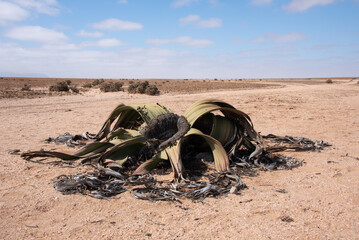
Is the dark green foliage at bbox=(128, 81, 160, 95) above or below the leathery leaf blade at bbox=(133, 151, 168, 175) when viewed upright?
above

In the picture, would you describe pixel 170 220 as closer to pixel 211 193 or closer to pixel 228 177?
pixel 211 193

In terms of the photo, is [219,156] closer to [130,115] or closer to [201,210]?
[201,210]

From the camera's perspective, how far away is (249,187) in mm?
2590

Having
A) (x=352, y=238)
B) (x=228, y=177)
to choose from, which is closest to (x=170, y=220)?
(x=228, y=177)

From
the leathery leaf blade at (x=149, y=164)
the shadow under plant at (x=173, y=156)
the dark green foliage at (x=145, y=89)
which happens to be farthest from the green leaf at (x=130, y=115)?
the dark green foliage at (x=145, y=89)

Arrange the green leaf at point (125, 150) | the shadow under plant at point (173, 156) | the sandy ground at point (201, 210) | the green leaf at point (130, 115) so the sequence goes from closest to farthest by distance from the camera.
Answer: the sandy ground at point (201, 210) < the shadow under plant at point (173, 156) < the green leaf at point (125, 150) < the green leaf at point (130, 115)

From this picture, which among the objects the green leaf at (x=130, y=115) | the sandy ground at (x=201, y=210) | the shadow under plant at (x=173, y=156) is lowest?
the sandy ground at (x=201, y=210)

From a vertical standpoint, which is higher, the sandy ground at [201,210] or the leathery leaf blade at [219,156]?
the leathery leaf blade at [219,156]

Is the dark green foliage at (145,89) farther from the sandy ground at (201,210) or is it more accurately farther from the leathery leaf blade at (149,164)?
the leathery leaf blade at (149,164)

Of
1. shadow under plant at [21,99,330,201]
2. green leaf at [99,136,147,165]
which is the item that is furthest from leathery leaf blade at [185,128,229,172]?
green leaf at [99,136,147,165]

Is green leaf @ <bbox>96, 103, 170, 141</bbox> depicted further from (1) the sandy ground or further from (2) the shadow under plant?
(1) the sandy ground

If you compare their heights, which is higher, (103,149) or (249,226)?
(103,149)

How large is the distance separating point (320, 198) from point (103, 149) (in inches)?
86.3

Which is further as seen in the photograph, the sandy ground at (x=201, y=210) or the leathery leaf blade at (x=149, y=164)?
the leathery leaf blade at (x=149, y=164)
